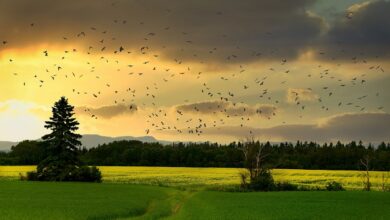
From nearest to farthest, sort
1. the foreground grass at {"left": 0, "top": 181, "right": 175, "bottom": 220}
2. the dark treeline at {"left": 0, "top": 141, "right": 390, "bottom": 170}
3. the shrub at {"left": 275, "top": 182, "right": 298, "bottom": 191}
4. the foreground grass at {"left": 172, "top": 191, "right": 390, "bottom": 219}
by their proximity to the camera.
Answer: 1. the foreground grass at {"left": 172, "top": 191, "right": 390, "bottom": 219}
2. the foreground grass at {"left": 0, "top": 181, "right": 175, "bottom": 220}
3. the shrub at {"left": 275, "top": 182, "right": 298, "bottom": 191}
4. the dark treeline at {"left": 0, "top": 141, "right": 390, "bottom": 170}

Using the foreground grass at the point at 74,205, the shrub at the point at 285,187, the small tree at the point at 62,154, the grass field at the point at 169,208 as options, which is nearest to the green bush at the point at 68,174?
the small tree at the point at 62,154

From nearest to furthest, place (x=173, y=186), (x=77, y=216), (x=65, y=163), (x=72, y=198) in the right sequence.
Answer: (x=77, y=216), (x=72, y=198), (x=173, y=186), (x=65, y=163)

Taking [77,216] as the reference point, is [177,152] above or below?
above

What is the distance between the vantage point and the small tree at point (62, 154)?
288 ft

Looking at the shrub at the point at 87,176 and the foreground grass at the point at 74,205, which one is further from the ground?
the shrub at the point at 87,176

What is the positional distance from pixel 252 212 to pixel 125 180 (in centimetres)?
5311

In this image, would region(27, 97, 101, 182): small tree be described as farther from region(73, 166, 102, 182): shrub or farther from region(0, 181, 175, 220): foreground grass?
region(0, 181, 175, 220): foreground grass

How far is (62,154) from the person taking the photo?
289 feet

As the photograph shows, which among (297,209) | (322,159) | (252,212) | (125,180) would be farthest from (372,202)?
(322,159)

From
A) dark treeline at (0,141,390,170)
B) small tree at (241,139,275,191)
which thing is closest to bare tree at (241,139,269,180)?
small tree at (241,139,275,191)

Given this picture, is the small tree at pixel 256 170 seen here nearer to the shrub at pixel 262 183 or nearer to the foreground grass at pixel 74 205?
the shrub at pixel 262 183

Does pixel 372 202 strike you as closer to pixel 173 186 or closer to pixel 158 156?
pixel 173 186

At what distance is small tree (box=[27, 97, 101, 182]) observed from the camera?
87750 millimetres

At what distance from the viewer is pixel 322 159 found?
502 ft
